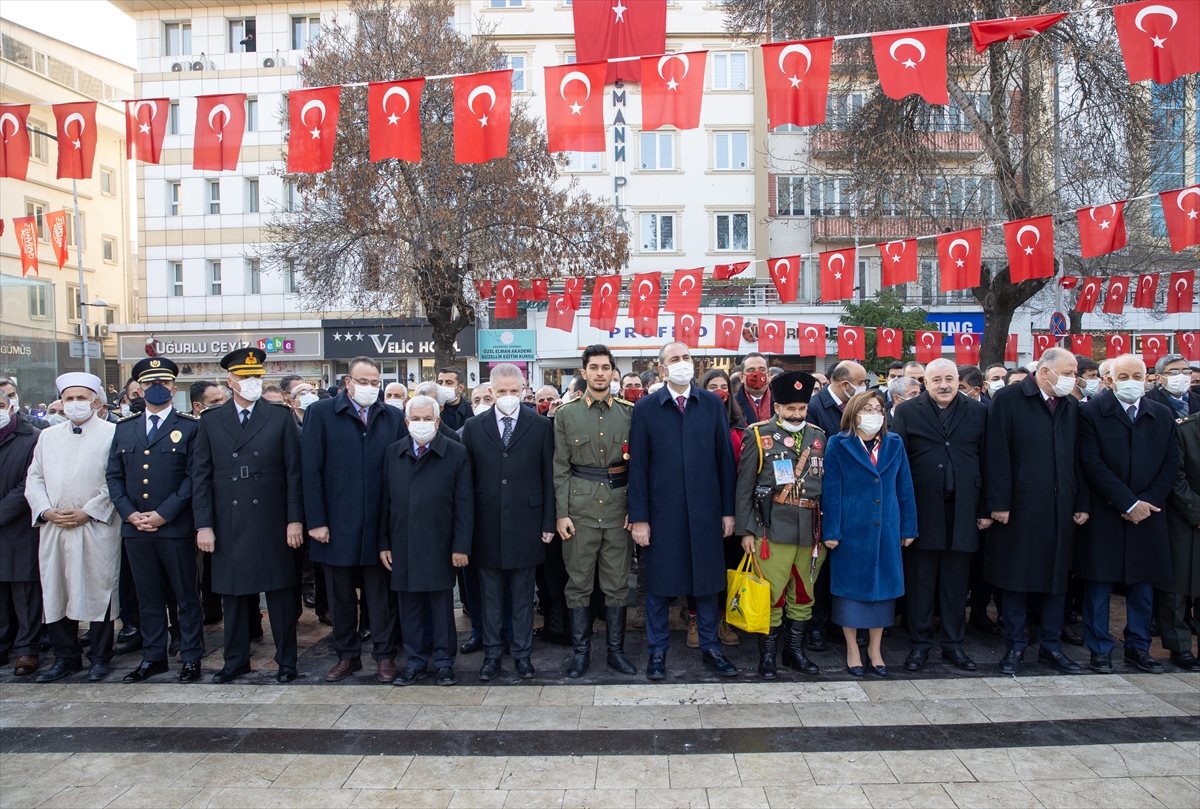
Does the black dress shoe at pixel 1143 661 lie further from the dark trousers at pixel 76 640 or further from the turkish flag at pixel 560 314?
the turkish flag at pixel 560 314

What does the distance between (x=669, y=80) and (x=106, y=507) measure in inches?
260

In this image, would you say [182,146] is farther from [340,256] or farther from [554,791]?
[554,791]

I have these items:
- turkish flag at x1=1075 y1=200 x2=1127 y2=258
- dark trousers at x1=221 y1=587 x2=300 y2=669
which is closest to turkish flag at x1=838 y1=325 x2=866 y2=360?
turkish flag at x1=1075 y1=200 x2=1127 y2=258

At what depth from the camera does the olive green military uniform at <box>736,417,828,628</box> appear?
532 cm

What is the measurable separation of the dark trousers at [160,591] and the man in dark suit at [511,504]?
201cm

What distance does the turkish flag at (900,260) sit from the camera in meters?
13.5

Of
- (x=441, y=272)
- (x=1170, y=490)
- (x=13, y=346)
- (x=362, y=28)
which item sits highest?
(x=362, y=28)

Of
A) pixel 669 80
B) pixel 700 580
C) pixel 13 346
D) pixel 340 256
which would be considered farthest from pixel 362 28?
pixel 700 580

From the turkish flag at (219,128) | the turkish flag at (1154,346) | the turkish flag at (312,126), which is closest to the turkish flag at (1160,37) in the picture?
the turkish flag at (312,126)

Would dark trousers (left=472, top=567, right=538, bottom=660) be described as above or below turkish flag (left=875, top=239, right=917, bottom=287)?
below

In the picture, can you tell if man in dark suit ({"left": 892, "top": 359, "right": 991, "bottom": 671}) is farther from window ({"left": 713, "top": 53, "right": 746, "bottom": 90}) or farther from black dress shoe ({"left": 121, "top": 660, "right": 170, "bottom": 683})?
window ({"left": 713, "top": 53, "right": 746, "bottom": 90})

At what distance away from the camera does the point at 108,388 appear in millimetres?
30516

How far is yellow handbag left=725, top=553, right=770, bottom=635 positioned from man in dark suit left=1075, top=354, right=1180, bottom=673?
2.36 metres

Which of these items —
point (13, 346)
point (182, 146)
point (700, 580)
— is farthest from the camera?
point (182, 146)
